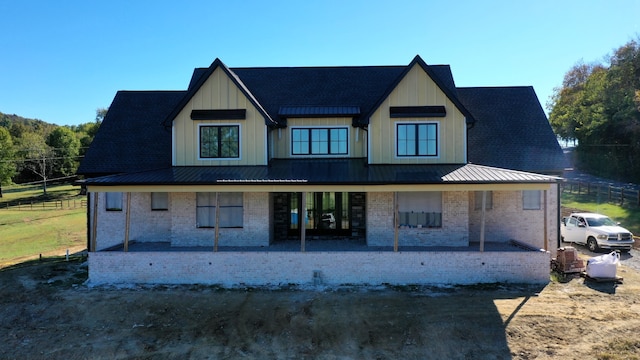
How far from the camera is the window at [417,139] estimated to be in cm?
1558

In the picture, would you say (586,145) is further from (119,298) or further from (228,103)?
(119,298)

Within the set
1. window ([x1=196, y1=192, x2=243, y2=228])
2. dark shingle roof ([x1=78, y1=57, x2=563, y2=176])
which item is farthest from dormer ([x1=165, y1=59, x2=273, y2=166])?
window ([x1=196, y1=192, x2=243, y2=228])

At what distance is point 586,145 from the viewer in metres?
45.9

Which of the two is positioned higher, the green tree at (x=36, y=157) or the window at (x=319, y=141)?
the green tree at (x=36, y=157)

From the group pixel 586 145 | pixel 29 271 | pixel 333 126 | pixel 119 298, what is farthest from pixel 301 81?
pixel 586 145

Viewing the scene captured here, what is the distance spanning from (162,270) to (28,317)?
3.74 m

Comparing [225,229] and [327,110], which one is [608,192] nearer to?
[327,110]

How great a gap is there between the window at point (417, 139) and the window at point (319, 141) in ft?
7.91

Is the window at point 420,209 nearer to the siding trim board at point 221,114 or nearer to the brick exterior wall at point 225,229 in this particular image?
the brick exterior wall at point 225,229

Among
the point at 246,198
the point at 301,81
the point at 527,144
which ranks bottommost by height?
the point at 246,198

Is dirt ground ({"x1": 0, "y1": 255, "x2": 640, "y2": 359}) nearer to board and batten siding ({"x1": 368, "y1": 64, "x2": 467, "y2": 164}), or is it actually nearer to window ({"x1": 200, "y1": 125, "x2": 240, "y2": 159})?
board and batten siding ({"x1": 368, "y1": 64, "x2": 467, "y2": 164})

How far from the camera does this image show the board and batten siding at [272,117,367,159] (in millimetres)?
16703

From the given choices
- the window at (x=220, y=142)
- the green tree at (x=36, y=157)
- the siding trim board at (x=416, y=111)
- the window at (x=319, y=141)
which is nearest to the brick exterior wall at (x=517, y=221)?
the siding trim board at (x=416, y=111)

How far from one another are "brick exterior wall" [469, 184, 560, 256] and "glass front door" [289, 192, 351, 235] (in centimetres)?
518
